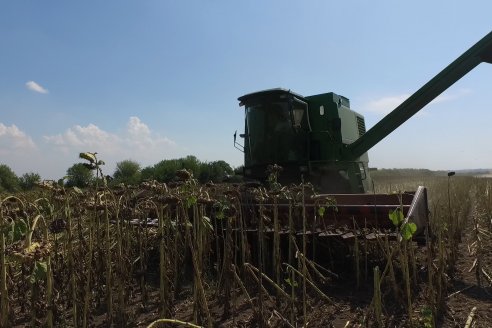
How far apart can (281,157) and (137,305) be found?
414 centimetres

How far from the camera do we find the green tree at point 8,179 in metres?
18.9

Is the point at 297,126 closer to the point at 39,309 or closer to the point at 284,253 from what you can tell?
the point at 284,253

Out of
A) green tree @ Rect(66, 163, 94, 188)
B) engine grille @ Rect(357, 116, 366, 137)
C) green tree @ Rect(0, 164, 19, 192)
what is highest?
engine grille @ Rect(357, 116, 366, 137)

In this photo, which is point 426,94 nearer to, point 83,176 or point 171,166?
point 83,176

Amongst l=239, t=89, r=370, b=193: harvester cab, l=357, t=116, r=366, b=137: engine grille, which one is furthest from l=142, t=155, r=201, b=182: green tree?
l=239, t=89, r=370, b=193: harvester cab

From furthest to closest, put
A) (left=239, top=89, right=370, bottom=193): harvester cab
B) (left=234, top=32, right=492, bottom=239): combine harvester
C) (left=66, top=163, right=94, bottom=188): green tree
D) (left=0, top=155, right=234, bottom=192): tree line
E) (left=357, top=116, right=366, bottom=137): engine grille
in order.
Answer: (left=0, top=155, right=234, bottom=192): tree line
(left=357, top=116, right=366, bottom=137): engine grille
(left=239, top=89, right=370, bottom=193): harvester cab
(left=234, top=32, right=492, bottom=239): combine harvester
(left=66, top=163, right=94, bottom=188): green tree

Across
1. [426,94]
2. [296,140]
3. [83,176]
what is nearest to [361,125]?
[426,94]

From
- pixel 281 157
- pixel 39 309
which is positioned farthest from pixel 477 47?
pixel 39 309

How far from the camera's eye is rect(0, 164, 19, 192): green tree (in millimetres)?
18891

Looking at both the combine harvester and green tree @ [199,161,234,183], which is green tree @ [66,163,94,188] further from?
green tree @ [199,161,234,183]

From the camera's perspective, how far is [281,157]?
720 centimetres

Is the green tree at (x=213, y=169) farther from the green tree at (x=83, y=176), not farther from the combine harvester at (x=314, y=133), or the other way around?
the green tree at (x=83, y=176)

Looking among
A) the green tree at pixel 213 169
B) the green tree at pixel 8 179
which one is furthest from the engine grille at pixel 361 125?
the green tree at pixel 8 179

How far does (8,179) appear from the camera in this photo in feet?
63.0
